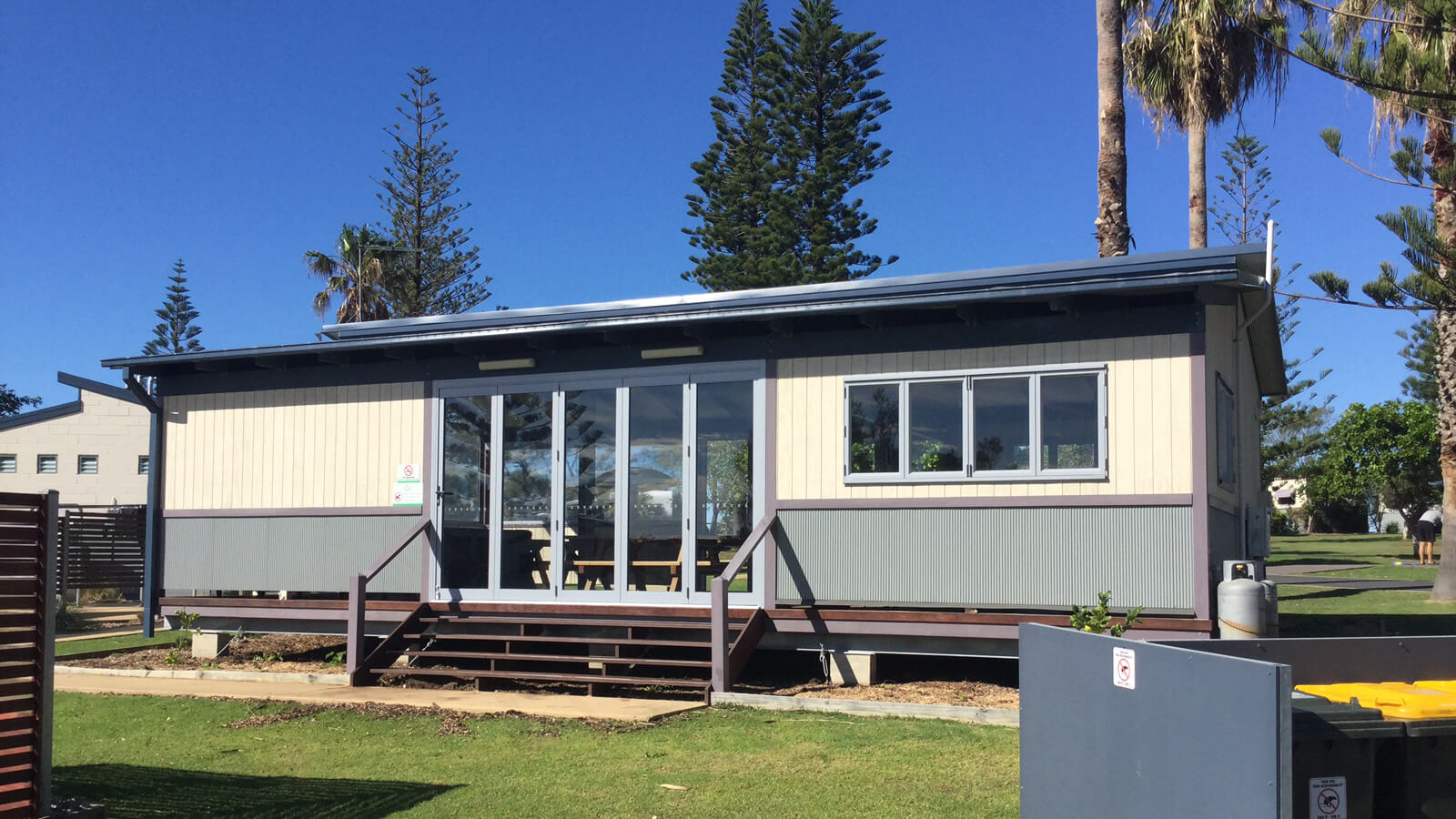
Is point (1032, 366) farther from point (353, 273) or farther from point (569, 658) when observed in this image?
point (353, 273)

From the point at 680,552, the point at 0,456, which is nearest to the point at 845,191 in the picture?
the point at 680,552

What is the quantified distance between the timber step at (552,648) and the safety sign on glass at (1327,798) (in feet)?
22.6

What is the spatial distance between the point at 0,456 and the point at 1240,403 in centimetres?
3586

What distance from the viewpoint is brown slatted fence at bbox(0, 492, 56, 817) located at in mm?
5199

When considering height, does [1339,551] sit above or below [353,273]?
below

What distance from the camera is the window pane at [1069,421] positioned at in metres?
9.97

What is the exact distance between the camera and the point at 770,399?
1109 cm

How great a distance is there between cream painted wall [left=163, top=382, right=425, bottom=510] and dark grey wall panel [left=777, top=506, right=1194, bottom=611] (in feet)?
14.1

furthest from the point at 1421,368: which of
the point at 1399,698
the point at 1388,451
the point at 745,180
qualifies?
the point at 1399,698

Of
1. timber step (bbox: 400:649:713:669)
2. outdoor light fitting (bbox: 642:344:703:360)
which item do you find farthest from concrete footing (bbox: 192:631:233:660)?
outdoor light fitting (bbox: 642:344:703:360)

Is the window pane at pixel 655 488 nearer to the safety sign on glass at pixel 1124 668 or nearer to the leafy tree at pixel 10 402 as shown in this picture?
the safety sign on glass at pixel 1124 668

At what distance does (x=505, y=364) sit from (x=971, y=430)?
15.1 feet

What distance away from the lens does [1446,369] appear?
16.9m

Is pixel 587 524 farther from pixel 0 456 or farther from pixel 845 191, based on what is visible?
pixel 0 456
